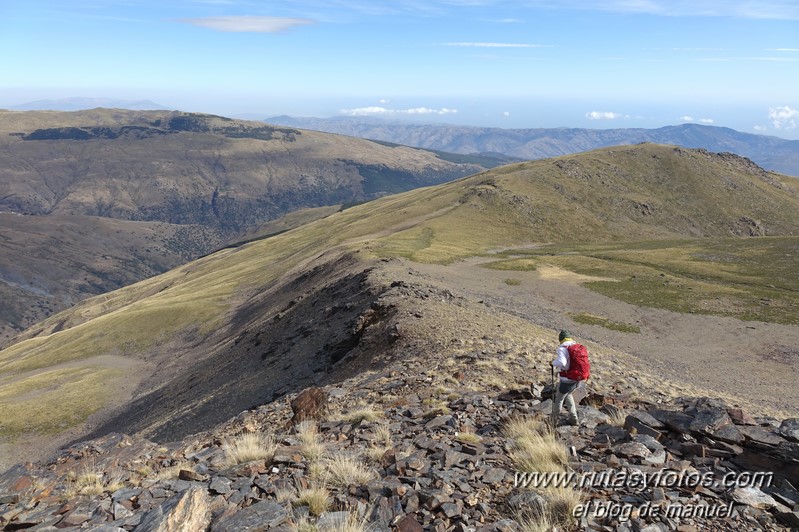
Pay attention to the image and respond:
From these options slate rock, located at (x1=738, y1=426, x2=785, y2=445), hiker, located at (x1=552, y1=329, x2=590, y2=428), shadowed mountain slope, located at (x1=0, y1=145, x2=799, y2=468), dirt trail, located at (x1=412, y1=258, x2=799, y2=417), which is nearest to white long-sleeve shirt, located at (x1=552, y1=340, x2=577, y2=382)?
hiker, located at (x1=552, y1=329, x2=590, y2=428)

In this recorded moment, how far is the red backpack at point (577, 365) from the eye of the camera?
1330 centimetres

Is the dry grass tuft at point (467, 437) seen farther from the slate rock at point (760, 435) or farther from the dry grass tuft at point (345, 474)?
the slate rock at point (760, 435)

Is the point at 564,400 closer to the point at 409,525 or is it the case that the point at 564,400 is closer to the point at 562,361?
the point at 562,361

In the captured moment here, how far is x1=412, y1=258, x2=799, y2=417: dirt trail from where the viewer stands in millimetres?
33719

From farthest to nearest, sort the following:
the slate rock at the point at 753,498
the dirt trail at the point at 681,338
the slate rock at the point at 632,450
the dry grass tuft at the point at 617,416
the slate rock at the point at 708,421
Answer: the dirt trail at the point at 681,338 → the dry grass tuft at the point at 617,416 → the slate rock at the point at 708,421 → the slate rock at the point at 632,450 → the slate rock at the point at 753,498

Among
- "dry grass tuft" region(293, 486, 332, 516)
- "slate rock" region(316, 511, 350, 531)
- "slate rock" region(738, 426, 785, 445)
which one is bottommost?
"dry grass tuft" region(293, 486, 332, 516)

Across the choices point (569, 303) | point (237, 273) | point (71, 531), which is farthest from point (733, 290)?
point (237, 273)

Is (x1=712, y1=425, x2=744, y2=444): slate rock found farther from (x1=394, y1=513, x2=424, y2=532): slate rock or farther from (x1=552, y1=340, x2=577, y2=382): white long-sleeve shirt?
(x1=394, y1=513, x2=424, y2=532): slate rock

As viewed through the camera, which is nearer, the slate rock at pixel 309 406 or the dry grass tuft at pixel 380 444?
the dry grass tuft at pixel 380 444

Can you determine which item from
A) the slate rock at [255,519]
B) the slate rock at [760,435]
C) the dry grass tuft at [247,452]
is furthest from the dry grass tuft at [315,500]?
the slate rock at [760,435]

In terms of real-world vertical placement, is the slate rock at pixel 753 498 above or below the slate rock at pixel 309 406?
above

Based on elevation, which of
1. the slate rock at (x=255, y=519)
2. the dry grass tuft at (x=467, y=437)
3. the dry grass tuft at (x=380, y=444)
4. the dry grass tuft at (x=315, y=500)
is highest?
the dry grass tuft at (x=315, y=500)

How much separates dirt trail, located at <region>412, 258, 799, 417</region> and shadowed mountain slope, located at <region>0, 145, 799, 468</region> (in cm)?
1477

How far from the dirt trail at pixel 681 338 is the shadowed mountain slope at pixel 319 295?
14.8m
